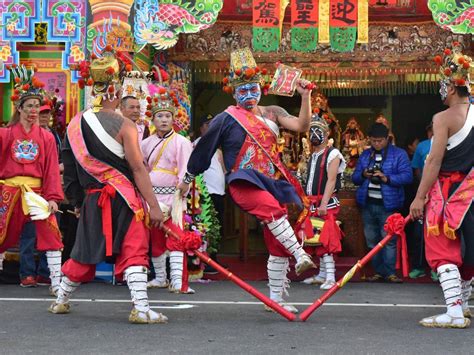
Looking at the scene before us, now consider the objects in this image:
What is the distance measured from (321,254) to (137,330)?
3490 millimetres

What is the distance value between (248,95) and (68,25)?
3.61 meters

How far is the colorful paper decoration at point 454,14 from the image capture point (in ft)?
32.2

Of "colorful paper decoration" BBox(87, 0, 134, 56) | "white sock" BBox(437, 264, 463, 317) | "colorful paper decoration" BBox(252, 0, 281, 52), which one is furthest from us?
"colorful paper decoration" BBox(252, 0, 281, 52)

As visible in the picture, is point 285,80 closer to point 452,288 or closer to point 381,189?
point 452,288

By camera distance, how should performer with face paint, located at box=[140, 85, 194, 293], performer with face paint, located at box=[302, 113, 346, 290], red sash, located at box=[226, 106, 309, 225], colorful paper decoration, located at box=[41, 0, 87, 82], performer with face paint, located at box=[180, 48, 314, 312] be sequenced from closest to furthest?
performer with face paint, located at box=[180, 48, 314, 312], red sash, located at box=[226, 106, 309, 225], performer with face paint, located at box=[140, 85, 194, 293], performer with face paint, located at box=[302, 113, 346, 290], colorful paper decoration, located at box=[41, 0, 87, 82]

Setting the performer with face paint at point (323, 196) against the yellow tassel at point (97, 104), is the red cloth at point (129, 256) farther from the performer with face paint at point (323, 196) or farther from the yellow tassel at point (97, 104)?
the performer with face paint at point (323, 196)

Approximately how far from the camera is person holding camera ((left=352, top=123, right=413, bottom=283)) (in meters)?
9.47

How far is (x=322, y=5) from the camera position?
33.0ft

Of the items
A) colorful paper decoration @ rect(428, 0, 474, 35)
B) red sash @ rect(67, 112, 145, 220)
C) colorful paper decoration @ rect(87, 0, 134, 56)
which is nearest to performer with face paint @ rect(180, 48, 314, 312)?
red sash @ rect(67, 112, 145, 220)

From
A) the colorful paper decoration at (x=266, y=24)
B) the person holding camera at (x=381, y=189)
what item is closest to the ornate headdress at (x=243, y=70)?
the person holding camera at (x=381, y=189)

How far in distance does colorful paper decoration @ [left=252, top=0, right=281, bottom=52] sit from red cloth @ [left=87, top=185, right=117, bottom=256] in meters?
4.16

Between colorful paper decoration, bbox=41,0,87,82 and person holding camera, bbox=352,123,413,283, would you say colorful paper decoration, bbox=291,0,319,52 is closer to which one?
person holding camera, bbox=352,123,413,283

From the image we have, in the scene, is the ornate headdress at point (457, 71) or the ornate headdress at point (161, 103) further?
the ornate headdress at point (161, 103)

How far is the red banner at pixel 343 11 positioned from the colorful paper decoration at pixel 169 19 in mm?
1158
